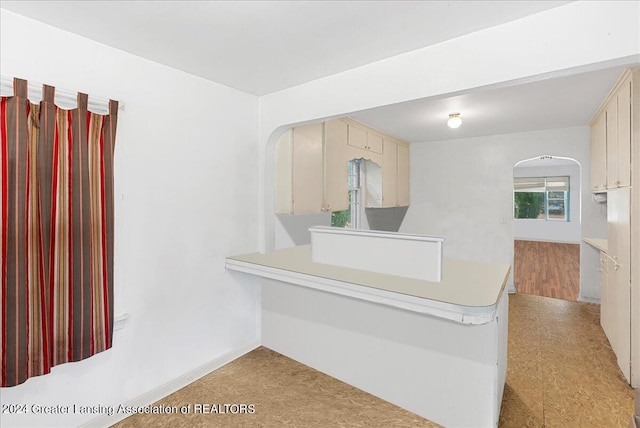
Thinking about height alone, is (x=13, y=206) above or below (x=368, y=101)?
below

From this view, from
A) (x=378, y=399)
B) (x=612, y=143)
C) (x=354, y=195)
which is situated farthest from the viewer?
(x=354, y=195)

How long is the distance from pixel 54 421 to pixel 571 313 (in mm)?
4879

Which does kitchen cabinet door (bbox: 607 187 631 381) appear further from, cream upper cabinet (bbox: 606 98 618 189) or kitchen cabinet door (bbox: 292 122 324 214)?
kitchen cabinet door (bbox: 292 122 324 214)

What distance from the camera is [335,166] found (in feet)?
11.0

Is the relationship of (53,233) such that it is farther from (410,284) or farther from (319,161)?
(319,161)

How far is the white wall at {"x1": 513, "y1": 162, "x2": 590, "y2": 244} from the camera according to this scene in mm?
8242

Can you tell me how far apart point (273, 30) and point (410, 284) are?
1.62m

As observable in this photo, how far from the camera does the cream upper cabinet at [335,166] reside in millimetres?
3221

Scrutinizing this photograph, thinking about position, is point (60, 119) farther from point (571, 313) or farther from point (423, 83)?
point (571, 313)

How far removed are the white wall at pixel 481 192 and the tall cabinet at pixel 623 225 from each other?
1.22 metres

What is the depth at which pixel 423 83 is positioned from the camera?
1891 mm

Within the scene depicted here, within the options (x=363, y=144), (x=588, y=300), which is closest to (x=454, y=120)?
(x=363, y=144)

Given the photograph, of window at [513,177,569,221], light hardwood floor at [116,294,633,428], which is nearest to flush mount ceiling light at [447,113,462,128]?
light hardwood floor at [116,294,633,428]

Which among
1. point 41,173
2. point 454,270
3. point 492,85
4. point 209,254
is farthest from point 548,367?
point 41,173
